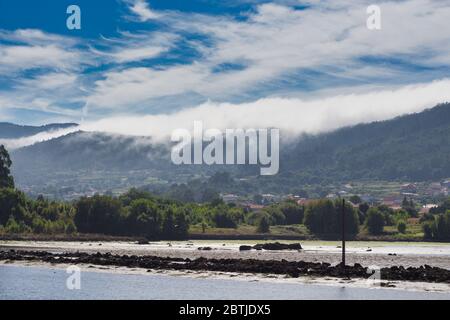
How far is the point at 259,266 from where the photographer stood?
102562 millimetres

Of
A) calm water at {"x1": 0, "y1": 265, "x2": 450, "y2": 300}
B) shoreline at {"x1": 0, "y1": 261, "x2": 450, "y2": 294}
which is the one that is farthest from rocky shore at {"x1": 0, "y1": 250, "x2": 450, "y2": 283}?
calm water at {"x1": 0, "y1": 265, "x2": 450, "y2": 300}

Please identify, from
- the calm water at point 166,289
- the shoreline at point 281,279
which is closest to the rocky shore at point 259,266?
the shoreline at point 281,279

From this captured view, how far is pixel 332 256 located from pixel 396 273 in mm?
42098

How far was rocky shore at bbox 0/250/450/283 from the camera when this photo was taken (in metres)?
93.2

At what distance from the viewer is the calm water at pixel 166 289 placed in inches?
3098

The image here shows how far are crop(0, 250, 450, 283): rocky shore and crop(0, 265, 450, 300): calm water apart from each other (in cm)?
836

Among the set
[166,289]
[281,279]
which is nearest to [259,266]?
[281,279]

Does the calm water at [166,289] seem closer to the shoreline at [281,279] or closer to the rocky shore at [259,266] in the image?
the shoreline at [281,279]

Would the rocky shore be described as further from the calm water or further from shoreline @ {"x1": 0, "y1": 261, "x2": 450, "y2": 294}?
the calm water

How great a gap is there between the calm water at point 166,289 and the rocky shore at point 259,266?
836 cm

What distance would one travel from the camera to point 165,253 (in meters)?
141
